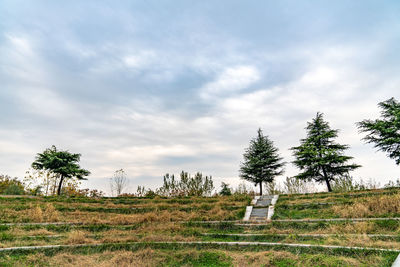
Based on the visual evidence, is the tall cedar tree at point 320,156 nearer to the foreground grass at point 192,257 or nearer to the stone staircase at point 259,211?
the stone staircase at point 259,211

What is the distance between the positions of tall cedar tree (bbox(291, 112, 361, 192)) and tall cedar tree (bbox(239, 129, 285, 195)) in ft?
6.03

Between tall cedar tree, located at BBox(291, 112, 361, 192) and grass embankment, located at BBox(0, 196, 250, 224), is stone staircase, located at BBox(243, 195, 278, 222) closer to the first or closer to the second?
grass embankment, located at BBox(0, 196, 250, 224)

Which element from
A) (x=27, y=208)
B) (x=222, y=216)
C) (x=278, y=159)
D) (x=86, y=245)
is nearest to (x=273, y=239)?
(x=222, y=216)

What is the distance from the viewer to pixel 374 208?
9.55 meters

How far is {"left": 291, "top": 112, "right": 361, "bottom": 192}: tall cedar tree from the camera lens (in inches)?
727

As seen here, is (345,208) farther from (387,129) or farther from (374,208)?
(387,129)

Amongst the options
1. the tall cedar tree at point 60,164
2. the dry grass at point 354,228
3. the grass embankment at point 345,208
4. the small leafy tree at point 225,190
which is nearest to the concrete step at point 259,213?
the grass embankment at point 345,208

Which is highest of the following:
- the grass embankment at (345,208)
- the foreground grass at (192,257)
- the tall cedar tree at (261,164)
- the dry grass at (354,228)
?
the tall cedar tree at (261,164)

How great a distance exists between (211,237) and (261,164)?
13.4 metres

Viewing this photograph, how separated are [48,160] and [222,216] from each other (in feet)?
56.8

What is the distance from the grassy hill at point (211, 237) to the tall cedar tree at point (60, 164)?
26.3 ft

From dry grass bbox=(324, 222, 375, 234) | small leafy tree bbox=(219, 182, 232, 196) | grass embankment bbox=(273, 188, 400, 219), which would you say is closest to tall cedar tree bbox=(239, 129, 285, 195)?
small leafy tree bbox=(219, 182, 232, 196)

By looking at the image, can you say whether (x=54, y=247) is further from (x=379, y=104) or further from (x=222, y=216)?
(x=379, y=104)

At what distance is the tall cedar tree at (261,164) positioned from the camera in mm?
20656
